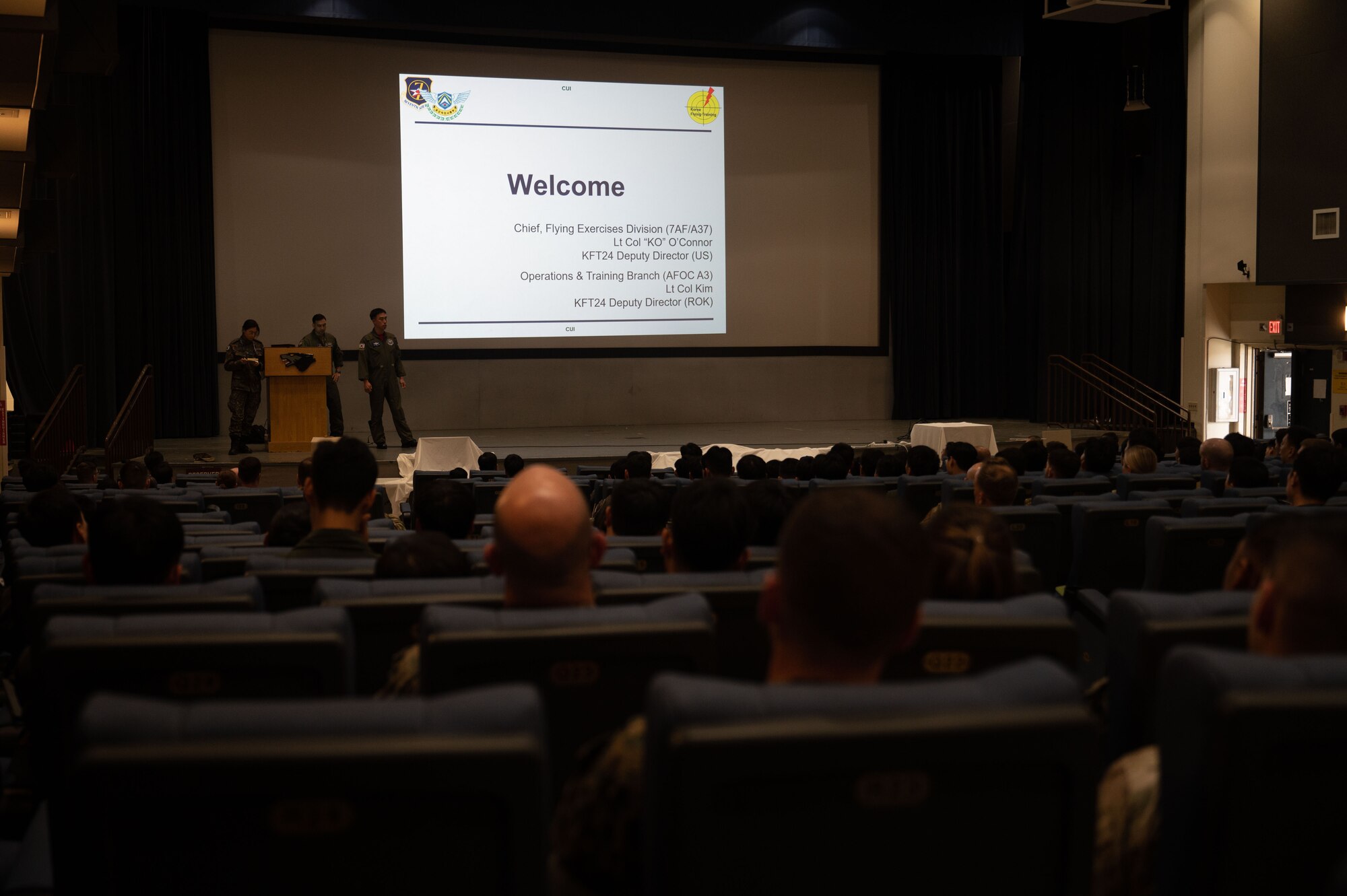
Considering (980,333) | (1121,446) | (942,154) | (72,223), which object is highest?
(942,154)

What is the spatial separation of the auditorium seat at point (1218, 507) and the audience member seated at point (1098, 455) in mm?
2161

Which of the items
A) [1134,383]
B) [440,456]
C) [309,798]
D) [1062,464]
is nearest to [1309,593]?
[309,798]

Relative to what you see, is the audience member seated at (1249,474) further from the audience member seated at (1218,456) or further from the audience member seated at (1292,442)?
the audience member seated at (1292,442)

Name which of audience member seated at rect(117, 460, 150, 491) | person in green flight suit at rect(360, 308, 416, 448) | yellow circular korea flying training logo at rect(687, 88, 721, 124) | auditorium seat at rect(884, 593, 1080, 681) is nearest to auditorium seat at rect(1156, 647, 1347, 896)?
auditorium seat at rect(884, 593, 1080, 681)

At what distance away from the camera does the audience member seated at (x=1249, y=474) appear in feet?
16.6

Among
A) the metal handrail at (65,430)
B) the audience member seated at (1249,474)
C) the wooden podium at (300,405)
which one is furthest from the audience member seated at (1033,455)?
the metal handrail at (65,430)

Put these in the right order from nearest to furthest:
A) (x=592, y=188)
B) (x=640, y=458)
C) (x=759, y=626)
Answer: (x=759, y=626) → (x=640, y=458) → (x=592, y=188)

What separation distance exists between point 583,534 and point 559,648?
39 centimetres

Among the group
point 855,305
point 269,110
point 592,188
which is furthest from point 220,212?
point 855,305

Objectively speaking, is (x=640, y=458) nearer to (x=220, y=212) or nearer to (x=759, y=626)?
(x=759, y=626)

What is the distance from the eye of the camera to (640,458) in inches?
259

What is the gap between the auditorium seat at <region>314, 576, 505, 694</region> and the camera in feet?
A: 6.70

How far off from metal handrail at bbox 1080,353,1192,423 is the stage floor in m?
1.10

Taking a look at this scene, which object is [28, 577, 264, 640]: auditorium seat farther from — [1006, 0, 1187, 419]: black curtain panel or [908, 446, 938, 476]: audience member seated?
[1006, 0, 1187, 419]: black curtain panel
